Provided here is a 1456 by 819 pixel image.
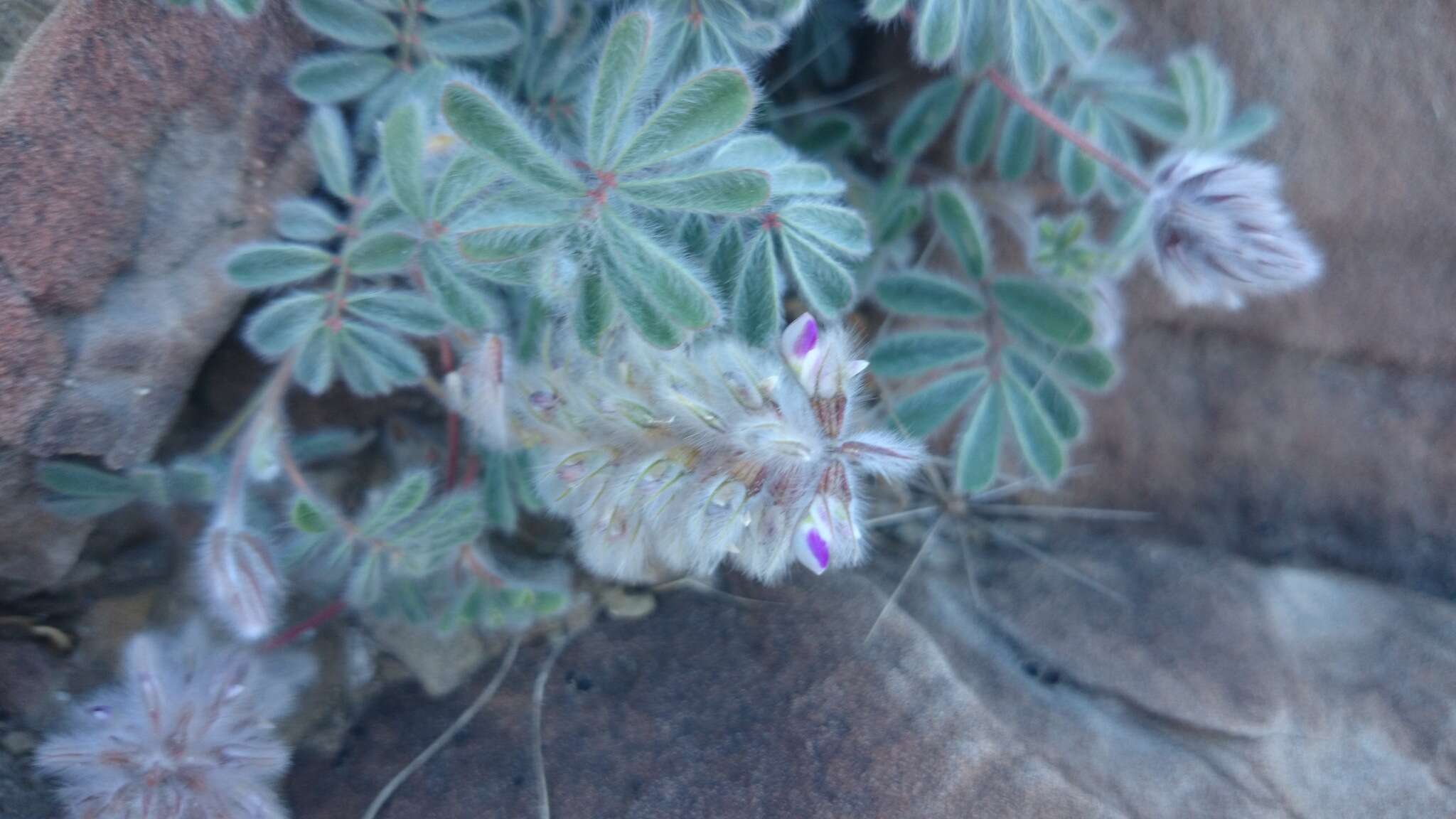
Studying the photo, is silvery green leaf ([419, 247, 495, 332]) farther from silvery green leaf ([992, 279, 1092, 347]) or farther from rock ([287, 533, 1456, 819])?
silvery green leaf ([992, 279, 1092, 347])

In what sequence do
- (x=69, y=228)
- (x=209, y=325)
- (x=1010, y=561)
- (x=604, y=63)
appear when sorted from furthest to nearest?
(x=1010, y=561) → (x=209, y=325) → (x=69, y=228) → (x=604, y=63)

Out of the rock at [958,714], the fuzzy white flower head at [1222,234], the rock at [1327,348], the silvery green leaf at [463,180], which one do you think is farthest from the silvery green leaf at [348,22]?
the rock at [1327,348]

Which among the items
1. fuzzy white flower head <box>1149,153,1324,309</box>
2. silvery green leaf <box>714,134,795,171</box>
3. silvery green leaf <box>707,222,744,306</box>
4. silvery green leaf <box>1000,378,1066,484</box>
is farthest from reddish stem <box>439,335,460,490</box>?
fuzzy white flower head <box>1149,153,1324,309</box>

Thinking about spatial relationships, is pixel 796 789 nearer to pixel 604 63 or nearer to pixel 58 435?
pixel 604 63

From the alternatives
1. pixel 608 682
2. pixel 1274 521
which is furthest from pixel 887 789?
pixel 1274 521

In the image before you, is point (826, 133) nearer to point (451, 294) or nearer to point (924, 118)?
point (924, 118)

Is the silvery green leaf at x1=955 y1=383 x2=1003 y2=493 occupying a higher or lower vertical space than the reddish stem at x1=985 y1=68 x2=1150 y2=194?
lower

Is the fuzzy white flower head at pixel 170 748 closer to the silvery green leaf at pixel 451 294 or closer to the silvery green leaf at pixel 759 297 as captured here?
the silvery green leaf at pixel 451 294
